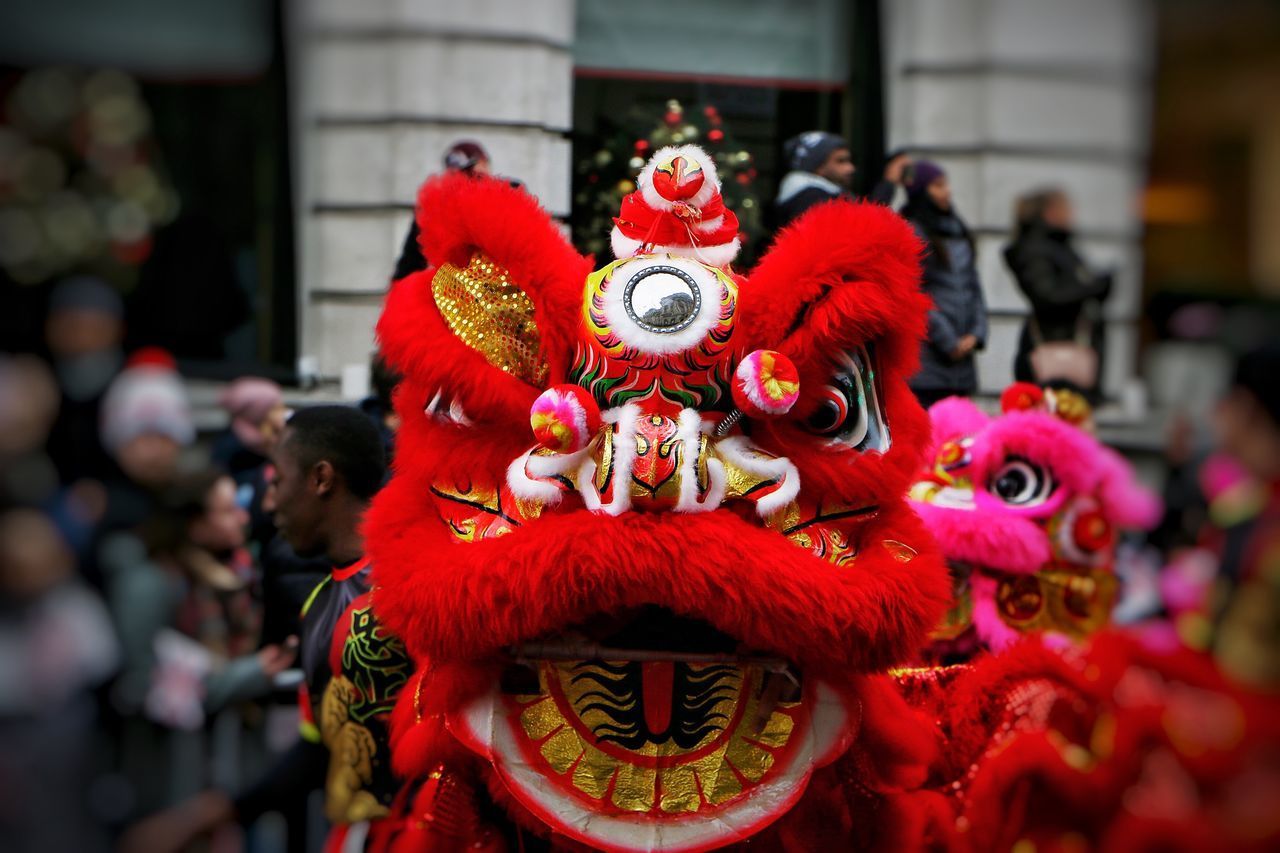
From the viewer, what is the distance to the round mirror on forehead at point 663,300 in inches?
125

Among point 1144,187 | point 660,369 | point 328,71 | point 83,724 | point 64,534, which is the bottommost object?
point 83,724

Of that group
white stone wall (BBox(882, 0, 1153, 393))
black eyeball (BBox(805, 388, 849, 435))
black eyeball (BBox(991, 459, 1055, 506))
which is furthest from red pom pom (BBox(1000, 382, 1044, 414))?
white stone wall (BBox(882, 0, 1153, 393))

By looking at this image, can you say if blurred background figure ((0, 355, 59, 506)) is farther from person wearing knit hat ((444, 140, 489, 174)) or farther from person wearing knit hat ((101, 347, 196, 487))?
person wearing knit hat ((444, 140, 489, 174))

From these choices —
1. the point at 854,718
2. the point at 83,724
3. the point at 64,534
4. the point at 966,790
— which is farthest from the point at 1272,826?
the point at 83,724

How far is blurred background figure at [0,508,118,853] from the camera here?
10.9ft

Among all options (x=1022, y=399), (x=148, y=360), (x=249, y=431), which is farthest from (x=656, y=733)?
(x=249, y=431)

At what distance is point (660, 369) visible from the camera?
3.21 m

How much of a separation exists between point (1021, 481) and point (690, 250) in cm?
175

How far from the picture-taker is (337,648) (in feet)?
13.3

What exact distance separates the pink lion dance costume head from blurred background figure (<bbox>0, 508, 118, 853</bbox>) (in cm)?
233

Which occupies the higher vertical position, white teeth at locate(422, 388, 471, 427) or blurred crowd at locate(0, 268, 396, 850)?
white teeth at locate(422, 388, 471, 427)

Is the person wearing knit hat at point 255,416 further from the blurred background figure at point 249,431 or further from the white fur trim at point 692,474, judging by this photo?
the white fur trim at point 692,474

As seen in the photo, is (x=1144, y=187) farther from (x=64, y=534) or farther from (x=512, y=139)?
(x=512, y=139)

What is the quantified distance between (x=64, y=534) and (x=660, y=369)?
156 cm
